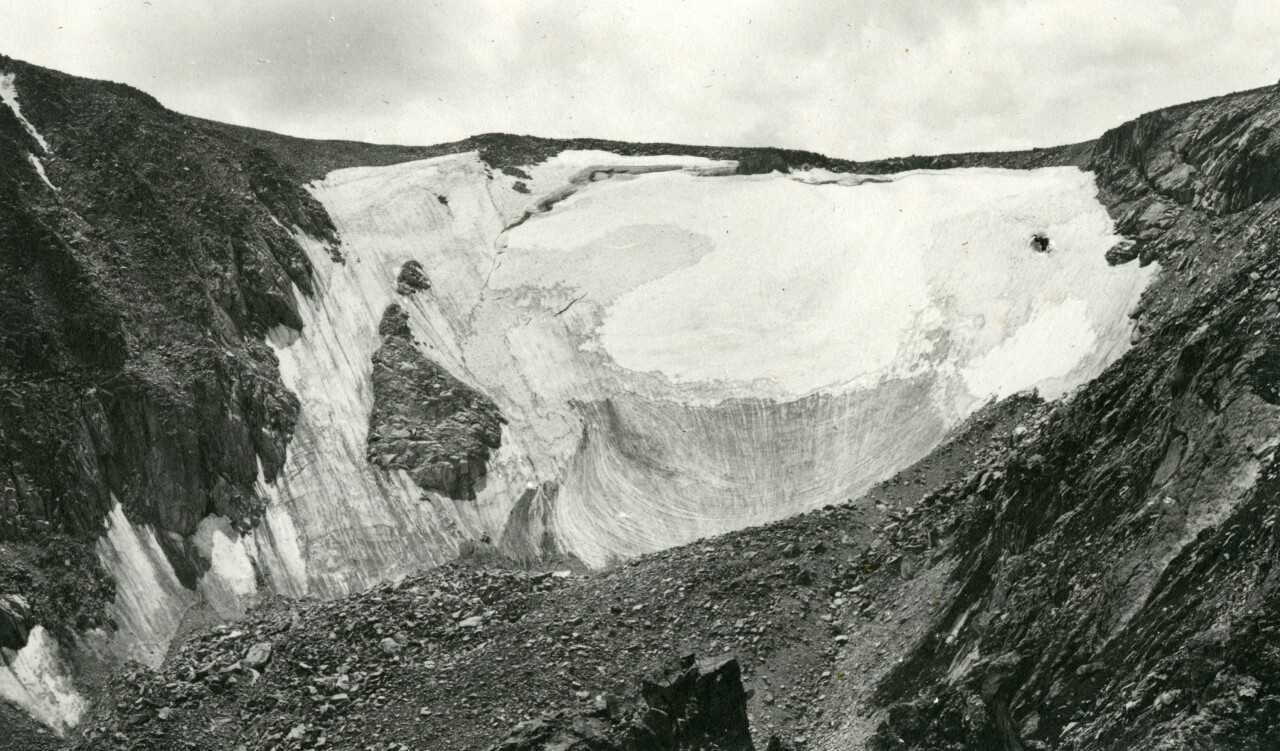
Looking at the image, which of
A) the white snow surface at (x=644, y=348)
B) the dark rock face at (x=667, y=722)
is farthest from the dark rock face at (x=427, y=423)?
the dark rock face at (x=667, y=722)

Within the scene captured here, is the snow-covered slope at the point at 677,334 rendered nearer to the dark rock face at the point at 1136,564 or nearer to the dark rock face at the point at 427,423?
the dark rock face at the point at 427,423

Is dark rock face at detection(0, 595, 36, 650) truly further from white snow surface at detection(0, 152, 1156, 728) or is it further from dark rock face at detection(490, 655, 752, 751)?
dark rock face at detection(490, 655, 752, 751)

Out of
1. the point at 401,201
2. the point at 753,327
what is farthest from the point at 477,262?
the point at 753,327

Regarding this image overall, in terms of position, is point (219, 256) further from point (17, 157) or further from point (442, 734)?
point (442, 734)

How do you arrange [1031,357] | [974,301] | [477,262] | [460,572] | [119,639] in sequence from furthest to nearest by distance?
[477,262]
[974,301]
[1031,357]
[460,572]
[119,639]

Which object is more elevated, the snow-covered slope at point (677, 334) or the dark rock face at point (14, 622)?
the snow-covered slope at point (677, 334)

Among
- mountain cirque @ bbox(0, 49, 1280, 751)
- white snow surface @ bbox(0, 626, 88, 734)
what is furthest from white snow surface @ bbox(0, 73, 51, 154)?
white snow surface @ bbox(0, 626, 88, 734)

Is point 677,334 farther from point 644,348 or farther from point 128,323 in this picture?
point 128,323
